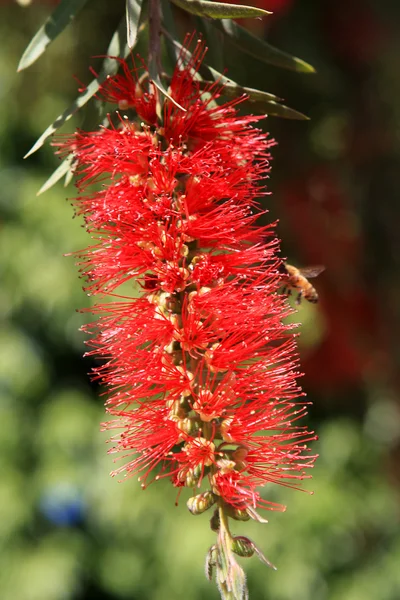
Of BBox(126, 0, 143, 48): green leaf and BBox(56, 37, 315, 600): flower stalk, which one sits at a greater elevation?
BBox(126, 0, 143, 48): green leaf

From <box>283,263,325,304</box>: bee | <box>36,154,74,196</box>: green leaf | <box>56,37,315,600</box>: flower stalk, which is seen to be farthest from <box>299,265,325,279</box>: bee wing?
<box>36,154,74,196</box>: green leaf

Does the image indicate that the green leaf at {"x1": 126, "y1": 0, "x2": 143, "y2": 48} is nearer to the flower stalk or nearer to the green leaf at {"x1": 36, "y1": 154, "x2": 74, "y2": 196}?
the flower stalk

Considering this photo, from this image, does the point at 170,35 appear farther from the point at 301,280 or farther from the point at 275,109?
the point at 301,280

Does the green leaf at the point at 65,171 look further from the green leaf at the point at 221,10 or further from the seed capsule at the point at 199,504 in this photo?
the seed capsule at the point at 199,504

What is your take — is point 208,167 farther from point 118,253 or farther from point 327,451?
point 327,451

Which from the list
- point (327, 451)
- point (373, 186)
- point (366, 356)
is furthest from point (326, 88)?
point (327, 451)

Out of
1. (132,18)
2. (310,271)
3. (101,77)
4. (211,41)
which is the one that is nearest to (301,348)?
(310,271)

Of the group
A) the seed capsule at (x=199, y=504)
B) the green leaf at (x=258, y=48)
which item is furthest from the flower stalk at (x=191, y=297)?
the green leaf at (x=258, y=48)
